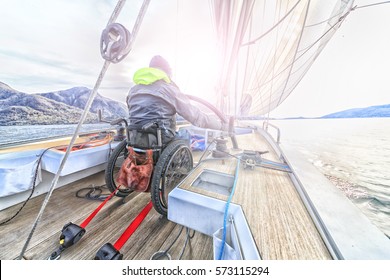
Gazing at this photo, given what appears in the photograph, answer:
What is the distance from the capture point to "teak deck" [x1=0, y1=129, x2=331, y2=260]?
1.37 ft

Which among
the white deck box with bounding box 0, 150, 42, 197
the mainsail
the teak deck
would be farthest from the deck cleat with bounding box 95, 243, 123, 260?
the mainsail

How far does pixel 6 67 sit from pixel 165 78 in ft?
6.46

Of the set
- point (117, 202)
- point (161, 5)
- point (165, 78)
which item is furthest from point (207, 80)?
point (117, 202)

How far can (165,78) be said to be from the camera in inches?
36.5

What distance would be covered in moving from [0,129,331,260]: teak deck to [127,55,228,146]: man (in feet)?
1.26

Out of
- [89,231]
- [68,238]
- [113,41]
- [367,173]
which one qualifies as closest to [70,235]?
[68,238]

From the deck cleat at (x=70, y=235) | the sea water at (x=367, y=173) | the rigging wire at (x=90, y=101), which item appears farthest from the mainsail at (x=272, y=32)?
the deck cleat at (x=70, y=235)

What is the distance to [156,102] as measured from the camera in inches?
35.3

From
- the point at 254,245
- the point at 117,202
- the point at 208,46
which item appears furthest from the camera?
the point at 208,46

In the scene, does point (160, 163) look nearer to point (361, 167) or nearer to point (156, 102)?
point (156, 102)

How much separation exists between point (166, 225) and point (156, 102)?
2.75 ft

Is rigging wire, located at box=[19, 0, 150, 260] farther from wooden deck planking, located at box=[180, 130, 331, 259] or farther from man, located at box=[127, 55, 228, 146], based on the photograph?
wooden deck planking, located at box=[180, 130, 331, 259]

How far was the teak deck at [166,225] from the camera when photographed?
0.42 meters

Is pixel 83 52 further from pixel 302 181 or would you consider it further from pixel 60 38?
pixel 302 181
